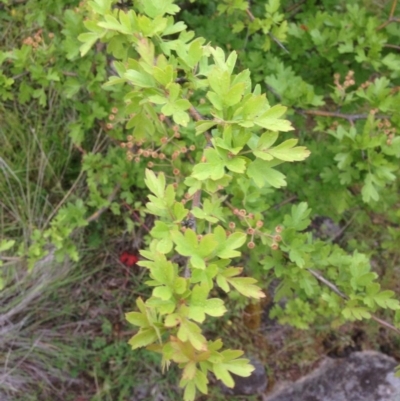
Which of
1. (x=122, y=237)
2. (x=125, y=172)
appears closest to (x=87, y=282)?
(x=122, y=237)

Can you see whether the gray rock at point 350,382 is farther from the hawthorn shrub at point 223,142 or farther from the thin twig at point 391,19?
the thin twig at point 391,19

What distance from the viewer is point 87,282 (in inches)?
98.7

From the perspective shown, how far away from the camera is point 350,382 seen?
8.20 ft

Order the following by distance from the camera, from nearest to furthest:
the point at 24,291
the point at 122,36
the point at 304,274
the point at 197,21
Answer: the point at 122,36 → the point at 304,274 → the point at 197,21 → the point at 24,291

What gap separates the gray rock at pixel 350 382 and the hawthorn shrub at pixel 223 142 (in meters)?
0.28

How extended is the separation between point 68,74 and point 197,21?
63cm

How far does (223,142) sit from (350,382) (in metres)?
2.07

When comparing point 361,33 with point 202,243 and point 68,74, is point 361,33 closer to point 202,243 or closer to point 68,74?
point 68,74

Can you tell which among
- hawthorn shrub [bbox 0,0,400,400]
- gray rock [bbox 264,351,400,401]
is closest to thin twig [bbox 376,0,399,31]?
hawthorn shrub [bbox 0,0,400,400]

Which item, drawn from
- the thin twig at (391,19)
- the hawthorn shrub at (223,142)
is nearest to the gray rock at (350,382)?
the hawthorn shrub at (223,142)

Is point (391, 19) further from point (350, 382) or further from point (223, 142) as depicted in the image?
point (350, 382)

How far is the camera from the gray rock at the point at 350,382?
8.07 ft

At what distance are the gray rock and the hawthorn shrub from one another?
28 centimetres

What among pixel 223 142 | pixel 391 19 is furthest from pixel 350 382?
pixel 223 142
